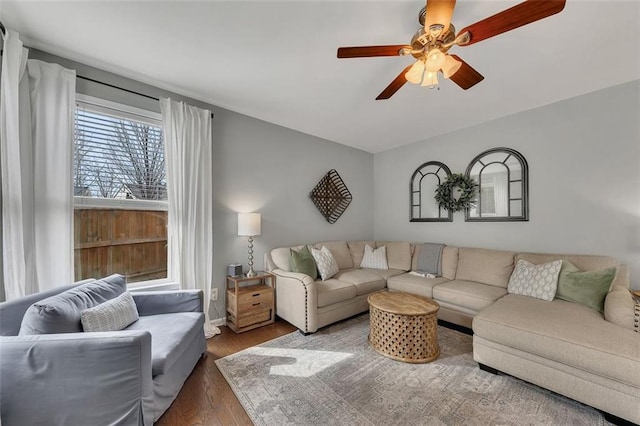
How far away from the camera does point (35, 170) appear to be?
1.82m

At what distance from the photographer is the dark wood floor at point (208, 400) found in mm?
1486

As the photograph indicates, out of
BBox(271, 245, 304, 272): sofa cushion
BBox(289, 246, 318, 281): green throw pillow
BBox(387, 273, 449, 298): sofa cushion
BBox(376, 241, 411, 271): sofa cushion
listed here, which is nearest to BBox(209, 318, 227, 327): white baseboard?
BBox(271, 245, 304, 272): sofa cushion

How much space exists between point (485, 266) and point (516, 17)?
8.39 ft

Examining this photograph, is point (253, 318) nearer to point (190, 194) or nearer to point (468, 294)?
point (190, 194)

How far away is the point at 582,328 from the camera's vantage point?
1.64 m

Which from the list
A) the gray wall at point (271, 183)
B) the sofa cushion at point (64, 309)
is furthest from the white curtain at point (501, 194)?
the sofa cushion at point (64, 309)

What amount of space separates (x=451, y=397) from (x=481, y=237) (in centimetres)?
227

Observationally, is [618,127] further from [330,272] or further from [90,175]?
[90,175]

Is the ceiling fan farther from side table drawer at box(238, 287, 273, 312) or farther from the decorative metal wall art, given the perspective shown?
side table drawer at box(238, 287, 273, 312)

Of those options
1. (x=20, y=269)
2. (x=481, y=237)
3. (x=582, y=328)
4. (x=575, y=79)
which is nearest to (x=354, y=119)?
(x=575, y=79)

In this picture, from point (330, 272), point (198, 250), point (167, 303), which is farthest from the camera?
point (330, 272)

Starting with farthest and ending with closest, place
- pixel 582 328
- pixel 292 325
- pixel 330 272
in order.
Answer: pixel 330 272, pixel 292 325, pixel 582 328

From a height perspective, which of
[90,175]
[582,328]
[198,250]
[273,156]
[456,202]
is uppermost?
[273,156]

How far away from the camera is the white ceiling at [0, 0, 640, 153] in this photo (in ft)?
4.94
